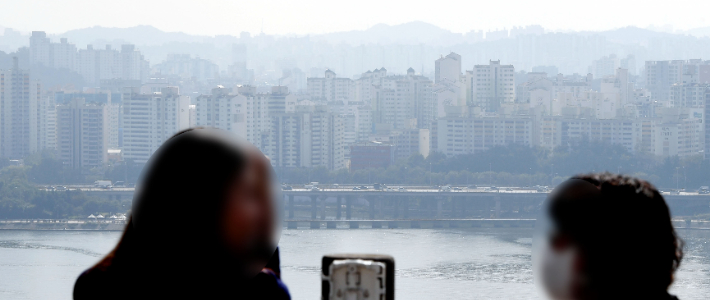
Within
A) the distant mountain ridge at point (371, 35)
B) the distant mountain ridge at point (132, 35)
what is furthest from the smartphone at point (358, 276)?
the distant mountain ridge at point (132, 35)

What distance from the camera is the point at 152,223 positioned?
0.95ft

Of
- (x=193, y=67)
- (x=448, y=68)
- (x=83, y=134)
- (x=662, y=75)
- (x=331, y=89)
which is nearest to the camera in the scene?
(x=83, y=134)

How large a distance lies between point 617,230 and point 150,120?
13.7 metres

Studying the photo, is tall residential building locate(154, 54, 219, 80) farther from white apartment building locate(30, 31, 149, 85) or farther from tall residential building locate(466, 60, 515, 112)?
tall residential building locate(466, 60, 515, 112)

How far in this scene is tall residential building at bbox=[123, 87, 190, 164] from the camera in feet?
44.7

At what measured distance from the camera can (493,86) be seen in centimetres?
1672

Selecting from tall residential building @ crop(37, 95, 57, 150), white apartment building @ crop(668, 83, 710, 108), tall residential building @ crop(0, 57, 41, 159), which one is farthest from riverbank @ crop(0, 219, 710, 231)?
white apartment building @ crop(668, 83, 710, 108)

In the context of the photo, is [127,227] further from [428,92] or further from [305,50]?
[305,50]

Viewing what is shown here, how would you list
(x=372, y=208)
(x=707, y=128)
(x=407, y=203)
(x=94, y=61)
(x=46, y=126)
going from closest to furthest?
(x=372, y=208)
(x=407, y=203)
(x=707, y=128)
(x=46, y=126)
(x=94, y=61)

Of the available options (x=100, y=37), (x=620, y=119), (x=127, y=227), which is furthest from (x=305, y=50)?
(x=127, y=227)

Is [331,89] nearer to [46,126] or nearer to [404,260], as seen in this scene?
[46,126]

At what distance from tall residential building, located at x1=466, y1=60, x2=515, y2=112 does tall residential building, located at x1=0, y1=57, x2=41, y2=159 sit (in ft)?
20.9

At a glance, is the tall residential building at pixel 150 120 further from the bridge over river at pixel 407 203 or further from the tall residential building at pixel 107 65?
the tall residential building at pixel 107 65

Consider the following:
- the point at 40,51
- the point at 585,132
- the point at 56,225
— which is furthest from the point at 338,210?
the point at 40,51
